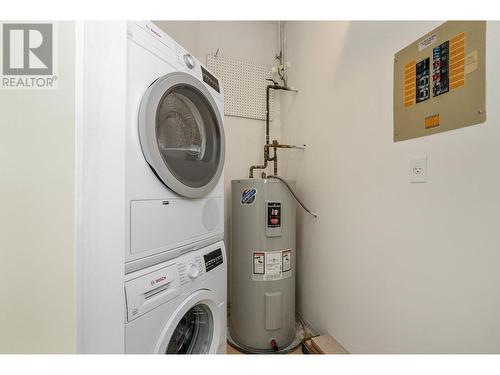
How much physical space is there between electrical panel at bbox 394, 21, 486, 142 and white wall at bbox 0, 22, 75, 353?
4.30 ft

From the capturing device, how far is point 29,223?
68cm

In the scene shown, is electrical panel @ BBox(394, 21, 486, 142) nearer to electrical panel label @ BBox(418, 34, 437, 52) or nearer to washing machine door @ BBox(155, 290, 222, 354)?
electrical panel label @ BBox(418, 34, 437, 52)

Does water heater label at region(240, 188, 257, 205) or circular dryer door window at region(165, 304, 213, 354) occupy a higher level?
water heater label at region(240, 188, 257, 205)

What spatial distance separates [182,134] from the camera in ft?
3.28

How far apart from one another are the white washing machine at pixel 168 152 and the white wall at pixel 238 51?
76 cm

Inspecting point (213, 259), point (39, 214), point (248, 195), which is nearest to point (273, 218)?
point (248, 195)

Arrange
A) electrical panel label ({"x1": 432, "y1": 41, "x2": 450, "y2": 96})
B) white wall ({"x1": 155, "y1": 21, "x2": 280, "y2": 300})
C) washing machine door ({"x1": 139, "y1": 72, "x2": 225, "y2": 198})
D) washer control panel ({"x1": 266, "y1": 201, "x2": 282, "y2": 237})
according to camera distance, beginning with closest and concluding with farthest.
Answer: washing machine door ({"x1": 139, "y1": 72, "x2": 225, "y2": 198}) < electrical panel label ({"x1": 432, "y1": 41, "x2": 450, "y2": 96}) < washer control panel ({"x1": 266, "y1": 201, "x2": 282, "y2": 237}) < white wall ({"x1": 155, "y1": 21, "x2": 280, "y2": 300})

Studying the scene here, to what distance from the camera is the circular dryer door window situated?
107 cm

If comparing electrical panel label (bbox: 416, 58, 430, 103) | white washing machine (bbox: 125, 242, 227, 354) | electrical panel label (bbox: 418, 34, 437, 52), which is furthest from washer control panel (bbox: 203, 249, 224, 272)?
electrical panel label (bbox: 418, 34, 437, 52)

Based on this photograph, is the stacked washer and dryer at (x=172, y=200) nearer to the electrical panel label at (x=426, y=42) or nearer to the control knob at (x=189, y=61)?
the control knob at (x=189, y=61)

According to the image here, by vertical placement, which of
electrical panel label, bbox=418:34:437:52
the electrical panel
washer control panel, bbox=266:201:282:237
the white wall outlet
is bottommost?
washer control panel, bbox=266:201:282:237

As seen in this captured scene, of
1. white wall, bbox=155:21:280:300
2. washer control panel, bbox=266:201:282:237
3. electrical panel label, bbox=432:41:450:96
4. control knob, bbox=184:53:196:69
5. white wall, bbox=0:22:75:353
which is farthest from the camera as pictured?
white wall, bbox=155:21:280:300

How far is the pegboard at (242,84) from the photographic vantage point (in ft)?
6.11

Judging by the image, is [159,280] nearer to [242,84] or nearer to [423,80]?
[423,80]
